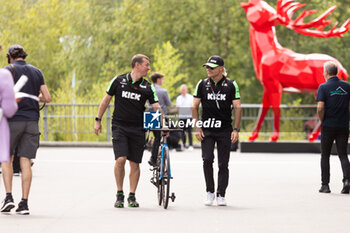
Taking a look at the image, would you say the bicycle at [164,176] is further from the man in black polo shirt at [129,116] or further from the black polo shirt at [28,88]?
the black polo shirt at [28,88]

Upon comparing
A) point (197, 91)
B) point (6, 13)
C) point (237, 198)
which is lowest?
point (237, 198)

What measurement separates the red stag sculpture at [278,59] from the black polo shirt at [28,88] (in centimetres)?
1169

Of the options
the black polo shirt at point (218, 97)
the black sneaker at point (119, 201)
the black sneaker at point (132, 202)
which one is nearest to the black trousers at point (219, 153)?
the black polo shirt at point (218, 97)

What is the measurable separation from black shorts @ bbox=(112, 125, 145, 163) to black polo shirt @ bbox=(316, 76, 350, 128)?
3166mm

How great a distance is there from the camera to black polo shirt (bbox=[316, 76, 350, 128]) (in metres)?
12.1

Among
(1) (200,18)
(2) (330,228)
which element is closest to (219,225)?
(2) (330,228)

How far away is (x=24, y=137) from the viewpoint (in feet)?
31.2

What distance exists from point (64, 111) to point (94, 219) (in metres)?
16.5

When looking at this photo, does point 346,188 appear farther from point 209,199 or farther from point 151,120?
point 151,120

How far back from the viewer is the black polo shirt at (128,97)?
33.8ft

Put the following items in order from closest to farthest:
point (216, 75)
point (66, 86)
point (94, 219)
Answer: point (94, 219)
point (216, 75)
point (66, 86)

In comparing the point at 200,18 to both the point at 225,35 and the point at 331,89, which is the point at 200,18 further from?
the point at 331,89

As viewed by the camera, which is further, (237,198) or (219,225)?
(237,198)

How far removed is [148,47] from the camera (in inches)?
1791
